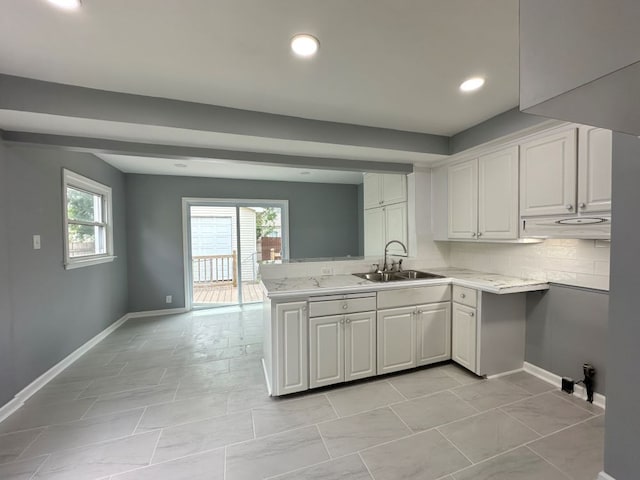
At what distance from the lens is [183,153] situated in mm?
2590

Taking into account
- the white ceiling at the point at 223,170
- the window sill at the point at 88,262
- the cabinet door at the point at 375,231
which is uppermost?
the white ceiling at the point at 223,170

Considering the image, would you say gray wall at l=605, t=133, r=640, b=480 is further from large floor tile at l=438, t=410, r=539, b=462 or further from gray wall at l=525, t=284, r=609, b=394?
gray wall at l=525, t=284, r=609, b=394

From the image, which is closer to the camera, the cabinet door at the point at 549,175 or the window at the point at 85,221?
the cabinet door at the point at 549,175

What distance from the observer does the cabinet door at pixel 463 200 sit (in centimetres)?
285

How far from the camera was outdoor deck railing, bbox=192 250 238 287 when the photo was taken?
16.5 ft

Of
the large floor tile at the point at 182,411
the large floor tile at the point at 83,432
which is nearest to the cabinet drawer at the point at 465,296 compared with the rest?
the large floor tile at the point at 182,411

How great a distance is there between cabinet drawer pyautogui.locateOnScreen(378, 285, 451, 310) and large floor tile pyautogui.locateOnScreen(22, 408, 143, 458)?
2163mm

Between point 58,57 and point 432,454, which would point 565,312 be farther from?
point 58,57

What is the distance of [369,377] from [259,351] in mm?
1346

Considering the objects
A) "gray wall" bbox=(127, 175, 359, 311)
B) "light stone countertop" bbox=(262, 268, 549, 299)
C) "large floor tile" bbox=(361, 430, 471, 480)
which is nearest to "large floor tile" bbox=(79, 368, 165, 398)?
"light stone countertop" bbox=(262, 268, 549, 299)

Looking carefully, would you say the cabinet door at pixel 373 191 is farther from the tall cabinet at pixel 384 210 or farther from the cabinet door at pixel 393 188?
the cabinet door at pixel 393 188

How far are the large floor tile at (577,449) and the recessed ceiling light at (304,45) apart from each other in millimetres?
2791

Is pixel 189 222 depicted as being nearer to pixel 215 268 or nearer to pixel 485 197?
pixel 215 268

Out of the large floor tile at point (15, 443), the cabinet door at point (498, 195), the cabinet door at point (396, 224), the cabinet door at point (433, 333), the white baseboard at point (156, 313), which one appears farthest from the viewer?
the white baseboard at point (156, 313)
